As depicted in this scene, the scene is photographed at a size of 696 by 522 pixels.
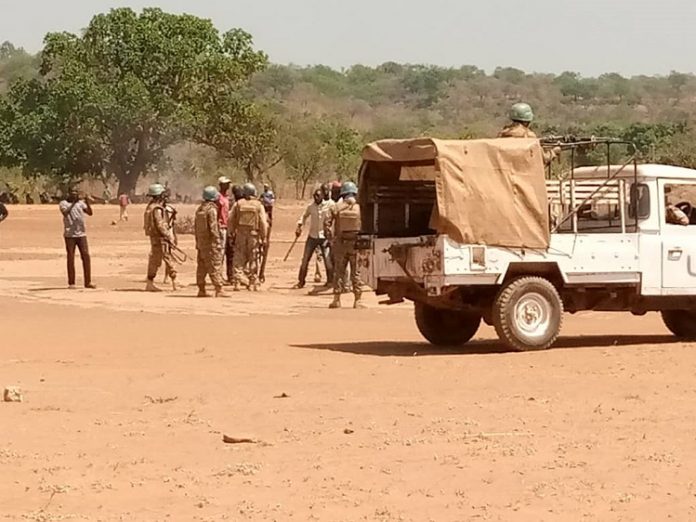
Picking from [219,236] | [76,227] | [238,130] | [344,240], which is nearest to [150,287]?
[76,227]

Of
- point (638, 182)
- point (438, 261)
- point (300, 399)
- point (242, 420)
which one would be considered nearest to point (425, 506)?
point (242, 420)

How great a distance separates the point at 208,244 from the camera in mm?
23078

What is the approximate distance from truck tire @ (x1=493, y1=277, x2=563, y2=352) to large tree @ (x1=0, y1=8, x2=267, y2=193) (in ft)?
173

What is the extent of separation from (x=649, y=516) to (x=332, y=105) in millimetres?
155171

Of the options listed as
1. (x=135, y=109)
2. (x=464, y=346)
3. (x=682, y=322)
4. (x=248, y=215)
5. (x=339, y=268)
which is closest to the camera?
(x=464, y=346)

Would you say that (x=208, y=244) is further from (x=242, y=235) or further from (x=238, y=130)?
(x=238, y=130)

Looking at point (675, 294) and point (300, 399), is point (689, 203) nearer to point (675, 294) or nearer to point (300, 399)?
point (675, 294)

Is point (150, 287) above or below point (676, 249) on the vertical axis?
below

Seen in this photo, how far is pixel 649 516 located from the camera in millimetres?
7773

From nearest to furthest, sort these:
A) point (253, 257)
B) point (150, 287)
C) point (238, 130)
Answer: point (253, 257) < point (150, 287) < point (238, 130)

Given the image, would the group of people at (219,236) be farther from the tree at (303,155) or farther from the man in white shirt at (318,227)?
the tree at (303,155)

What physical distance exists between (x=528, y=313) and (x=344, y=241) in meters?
6.09

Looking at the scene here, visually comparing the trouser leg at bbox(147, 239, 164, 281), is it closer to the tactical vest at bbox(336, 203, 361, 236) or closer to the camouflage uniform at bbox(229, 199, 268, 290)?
the camouflage uniform at bbox(229, 199, 268, 290)

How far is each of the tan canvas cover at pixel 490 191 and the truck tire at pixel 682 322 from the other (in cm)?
252
